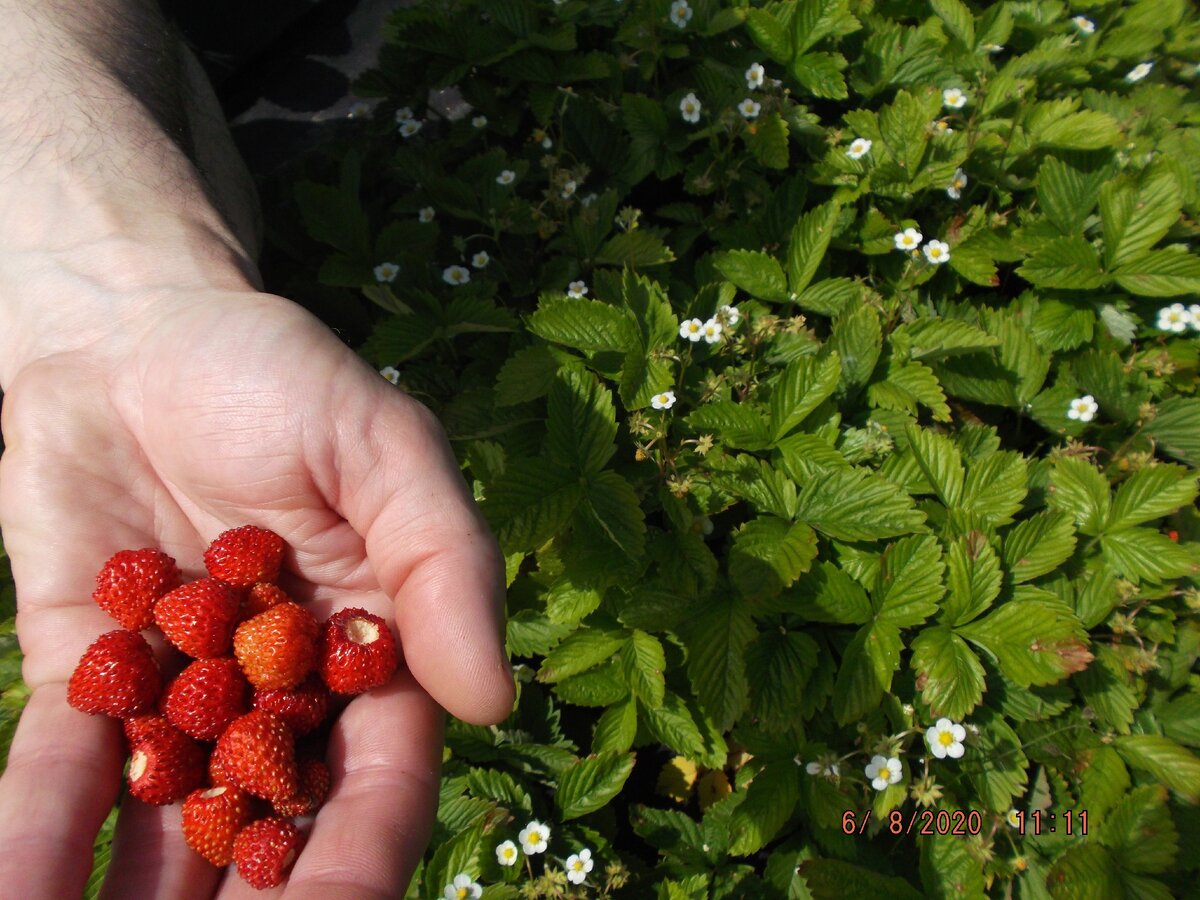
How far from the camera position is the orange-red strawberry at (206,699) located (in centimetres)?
158

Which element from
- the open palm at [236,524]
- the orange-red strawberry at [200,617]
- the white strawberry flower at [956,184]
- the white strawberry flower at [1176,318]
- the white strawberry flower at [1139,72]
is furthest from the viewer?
the white strawberry flower at [1139,72]

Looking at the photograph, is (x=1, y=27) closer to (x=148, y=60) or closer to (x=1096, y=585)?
(x=148, y=60)

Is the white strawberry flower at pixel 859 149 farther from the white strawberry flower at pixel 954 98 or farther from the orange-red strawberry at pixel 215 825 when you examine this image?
the orange-red strawberry at pixel 215 825

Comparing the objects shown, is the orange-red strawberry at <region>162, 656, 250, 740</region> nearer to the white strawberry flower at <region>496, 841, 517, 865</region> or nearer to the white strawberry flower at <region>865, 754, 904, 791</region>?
the white strawberry flower at <region>496, 841, 517, 865</region>

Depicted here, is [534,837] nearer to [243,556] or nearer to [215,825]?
[215,825]

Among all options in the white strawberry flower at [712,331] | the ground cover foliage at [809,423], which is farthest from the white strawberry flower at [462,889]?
the white strawberry flower at [712,331]

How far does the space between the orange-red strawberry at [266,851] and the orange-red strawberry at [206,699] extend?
0.76ft

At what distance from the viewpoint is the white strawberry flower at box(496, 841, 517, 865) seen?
73.3 inches

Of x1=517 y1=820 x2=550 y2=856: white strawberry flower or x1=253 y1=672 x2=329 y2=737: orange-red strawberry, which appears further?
x1=517 y1=820 x2=550 y2=856: white strawberry flower

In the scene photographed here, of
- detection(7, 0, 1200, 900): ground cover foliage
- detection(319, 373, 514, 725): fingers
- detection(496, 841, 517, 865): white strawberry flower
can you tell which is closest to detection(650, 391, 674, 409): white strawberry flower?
detection(7, 0, 1200, 900): ground cover foliage

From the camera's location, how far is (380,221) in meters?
3.02

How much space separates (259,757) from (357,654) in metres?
0.23

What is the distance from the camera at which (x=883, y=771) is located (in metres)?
1.84
